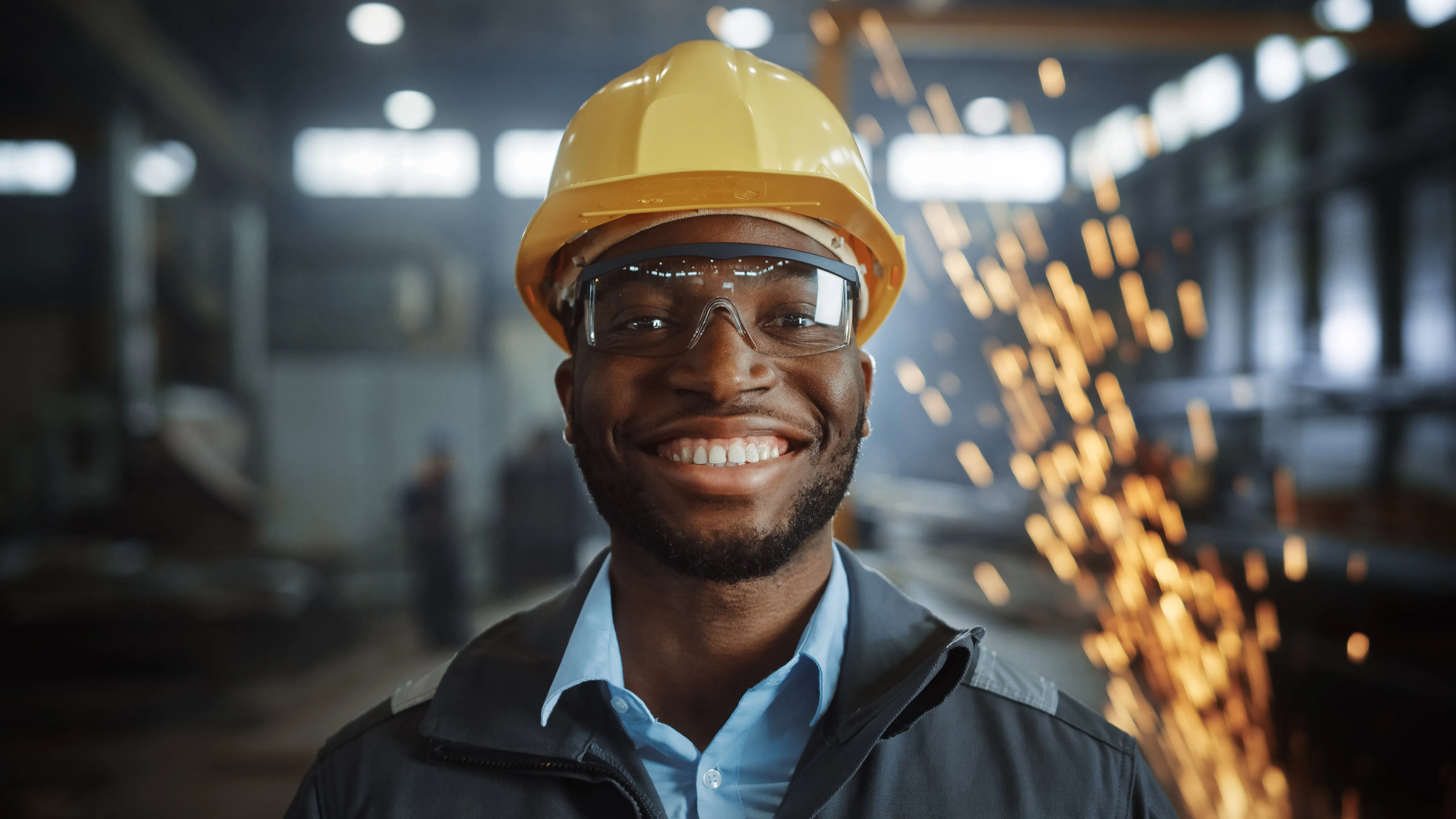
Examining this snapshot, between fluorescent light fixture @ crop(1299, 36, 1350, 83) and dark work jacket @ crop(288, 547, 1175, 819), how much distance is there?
1226 centimetres

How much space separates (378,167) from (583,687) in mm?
12976

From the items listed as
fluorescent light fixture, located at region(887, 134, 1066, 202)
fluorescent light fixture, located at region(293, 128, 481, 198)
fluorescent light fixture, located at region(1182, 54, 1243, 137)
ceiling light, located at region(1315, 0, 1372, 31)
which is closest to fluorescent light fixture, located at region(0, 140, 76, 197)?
fluorescent light fixture, located at region(293, 128, 481, 198)

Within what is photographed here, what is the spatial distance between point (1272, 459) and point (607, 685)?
9.72m

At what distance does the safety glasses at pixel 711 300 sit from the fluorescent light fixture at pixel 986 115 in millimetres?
13325

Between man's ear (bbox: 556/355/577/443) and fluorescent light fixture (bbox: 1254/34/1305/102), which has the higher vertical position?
fluorescent light fixture (bbox: 1254/34/1305/102)

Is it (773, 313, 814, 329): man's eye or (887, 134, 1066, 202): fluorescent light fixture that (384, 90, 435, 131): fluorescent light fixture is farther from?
(773, 313, 814, 329): man's eye

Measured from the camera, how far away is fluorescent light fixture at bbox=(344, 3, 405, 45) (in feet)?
29.8

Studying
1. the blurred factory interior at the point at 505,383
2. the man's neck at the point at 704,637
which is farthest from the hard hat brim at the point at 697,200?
the blurred factory interior at the point at 505,383

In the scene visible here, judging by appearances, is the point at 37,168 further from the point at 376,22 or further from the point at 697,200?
the point at 697,200

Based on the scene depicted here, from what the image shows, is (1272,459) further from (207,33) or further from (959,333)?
(207,33)

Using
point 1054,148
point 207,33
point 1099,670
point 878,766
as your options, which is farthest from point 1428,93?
point 207,33

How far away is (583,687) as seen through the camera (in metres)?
1.24

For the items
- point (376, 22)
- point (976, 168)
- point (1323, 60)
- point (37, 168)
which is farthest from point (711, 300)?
point (976, 168)

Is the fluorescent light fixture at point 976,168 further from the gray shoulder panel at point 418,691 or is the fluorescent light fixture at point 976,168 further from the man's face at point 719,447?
the gray shoulder panel at point 418,691
